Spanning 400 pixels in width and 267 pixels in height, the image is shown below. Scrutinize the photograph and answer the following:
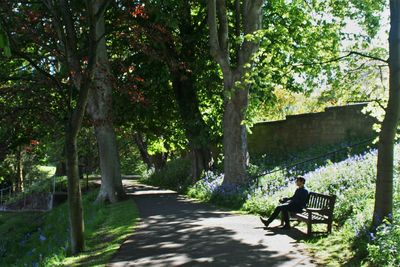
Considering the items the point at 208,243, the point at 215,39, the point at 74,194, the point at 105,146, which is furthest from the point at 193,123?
the point at 74,194

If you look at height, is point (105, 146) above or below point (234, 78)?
below

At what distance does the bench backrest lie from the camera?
10.1 meters

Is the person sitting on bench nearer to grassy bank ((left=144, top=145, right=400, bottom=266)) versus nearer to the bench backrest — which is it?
the bench backrest

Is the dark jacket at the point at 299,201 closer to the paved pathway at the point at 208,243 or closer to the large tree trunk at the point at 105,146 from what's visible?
the paved pathway at the point at 208,243

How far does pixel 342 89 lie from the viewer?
9203 millimetres

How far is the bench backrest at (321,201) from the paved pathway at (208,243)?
0.74 metres

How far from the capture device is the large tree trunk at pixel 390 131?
319 inches

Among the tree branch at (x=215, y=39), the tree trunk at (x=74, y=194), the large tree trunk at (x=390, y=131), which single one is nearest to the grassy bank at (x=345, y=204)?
the large tree trunk at (x=390, y=131)

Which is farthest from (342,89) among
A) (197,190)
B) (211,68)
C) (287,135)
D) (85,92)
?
(287,135)

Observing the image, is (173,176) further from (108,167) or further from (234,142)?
(234,142)

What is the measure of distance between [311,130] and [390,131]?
14.9 metres

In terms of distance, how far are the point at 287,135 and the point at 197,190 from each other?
633 cm

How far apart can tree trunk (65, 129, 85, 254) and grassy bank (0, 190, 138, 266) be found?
1.05 ft

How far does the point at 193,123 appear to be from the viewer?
22047 millimetres
